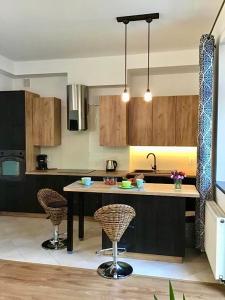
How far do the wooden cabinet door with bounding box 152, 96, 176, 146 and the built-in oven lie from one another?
8.37 feet

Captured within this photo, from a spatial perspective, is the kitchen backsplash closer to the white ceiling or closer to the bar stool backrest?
the white ceiling

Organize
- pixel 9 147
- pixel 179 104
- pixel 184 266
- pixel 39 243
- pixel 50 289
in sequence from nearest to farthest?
pixel 50 289 → pixel 184 266 → pixel 39 243 → pixel 179 104 → pixel 9 147

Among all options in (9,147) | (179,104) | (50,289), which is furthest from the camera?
(9,147)

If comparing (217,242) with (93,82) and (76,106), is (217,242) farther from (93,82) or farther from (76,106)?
(93,82)

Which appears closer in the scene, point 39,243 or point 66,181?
point 39,243

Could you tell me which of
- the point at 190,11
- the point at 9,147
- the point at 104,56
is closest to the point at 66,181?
the point at 9,147

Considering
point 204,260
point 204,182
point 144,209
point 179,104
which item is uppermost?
point 179,104

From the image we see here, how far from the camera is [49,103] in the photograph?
5457 millimetres

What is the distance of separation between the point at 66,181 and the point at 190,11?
3.39 meters

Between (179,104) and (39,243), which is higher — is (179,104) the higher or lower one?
the higher one

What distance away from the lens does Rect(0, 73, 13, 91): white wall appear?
564cm

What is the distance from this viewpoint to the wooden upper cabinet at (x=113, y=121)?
16.7 feet

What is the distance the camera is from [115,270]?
10.3ft

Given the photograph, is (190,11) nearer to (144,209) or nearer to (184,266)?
(144,209)
